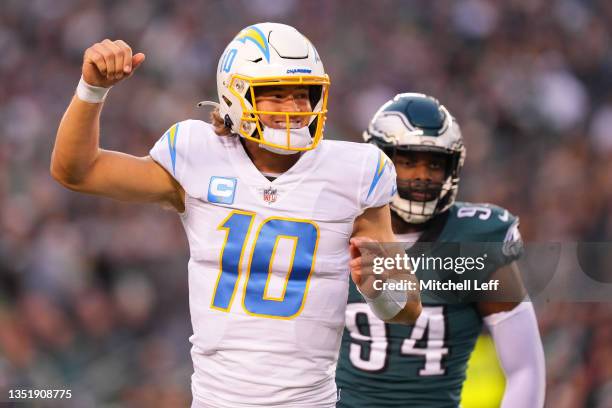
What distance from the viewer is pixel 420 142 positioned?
10.7 ft

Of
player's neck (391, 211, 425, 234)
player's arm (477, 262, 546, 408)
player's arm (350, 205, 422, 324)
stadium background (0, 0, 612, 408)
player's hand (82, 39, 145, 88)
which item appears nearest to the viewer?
player's hand (82, 39, 145, 88)

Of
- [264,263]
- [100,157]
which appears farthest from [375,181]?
[100,157]

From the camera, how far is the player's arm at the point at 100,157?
91.8 inches

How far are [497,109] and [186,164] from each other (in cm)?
543

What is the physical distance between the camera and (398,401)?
318 centimetres

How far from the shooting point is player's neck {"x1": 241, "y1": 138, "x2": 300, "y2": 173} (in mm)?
2545

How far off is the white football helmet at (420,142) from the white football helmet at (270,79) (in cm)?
72

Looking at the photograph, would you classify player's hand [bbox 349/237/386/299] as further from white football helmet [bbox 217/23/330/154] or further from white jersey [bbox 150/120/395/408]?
white football helmet [bbox 217/23/330/154]

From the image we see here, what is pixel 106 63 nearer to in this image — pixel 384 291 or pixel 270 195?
pixel 270 195

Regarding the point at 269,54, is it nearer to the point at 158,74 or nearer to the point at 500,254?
the point at 500,254

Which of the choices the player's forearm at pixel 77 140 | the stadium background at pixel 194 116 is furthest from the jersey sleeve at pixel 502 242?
the player's forearm at pixel 77 140

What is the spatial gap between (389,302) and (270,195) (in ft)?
1.28

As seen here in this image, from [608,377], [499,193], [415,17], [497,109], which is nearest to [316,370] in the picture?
[608,377]

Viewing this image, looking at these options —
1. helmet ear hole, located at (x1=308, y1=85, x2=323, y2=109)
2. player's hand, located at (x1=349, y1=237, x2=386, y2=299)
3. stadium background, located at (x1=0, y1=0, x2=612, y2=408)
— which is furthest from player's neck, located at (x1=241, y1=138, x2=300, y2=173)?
stadium background, located at (x1=0, y1=0, x2=612, y2=408)
